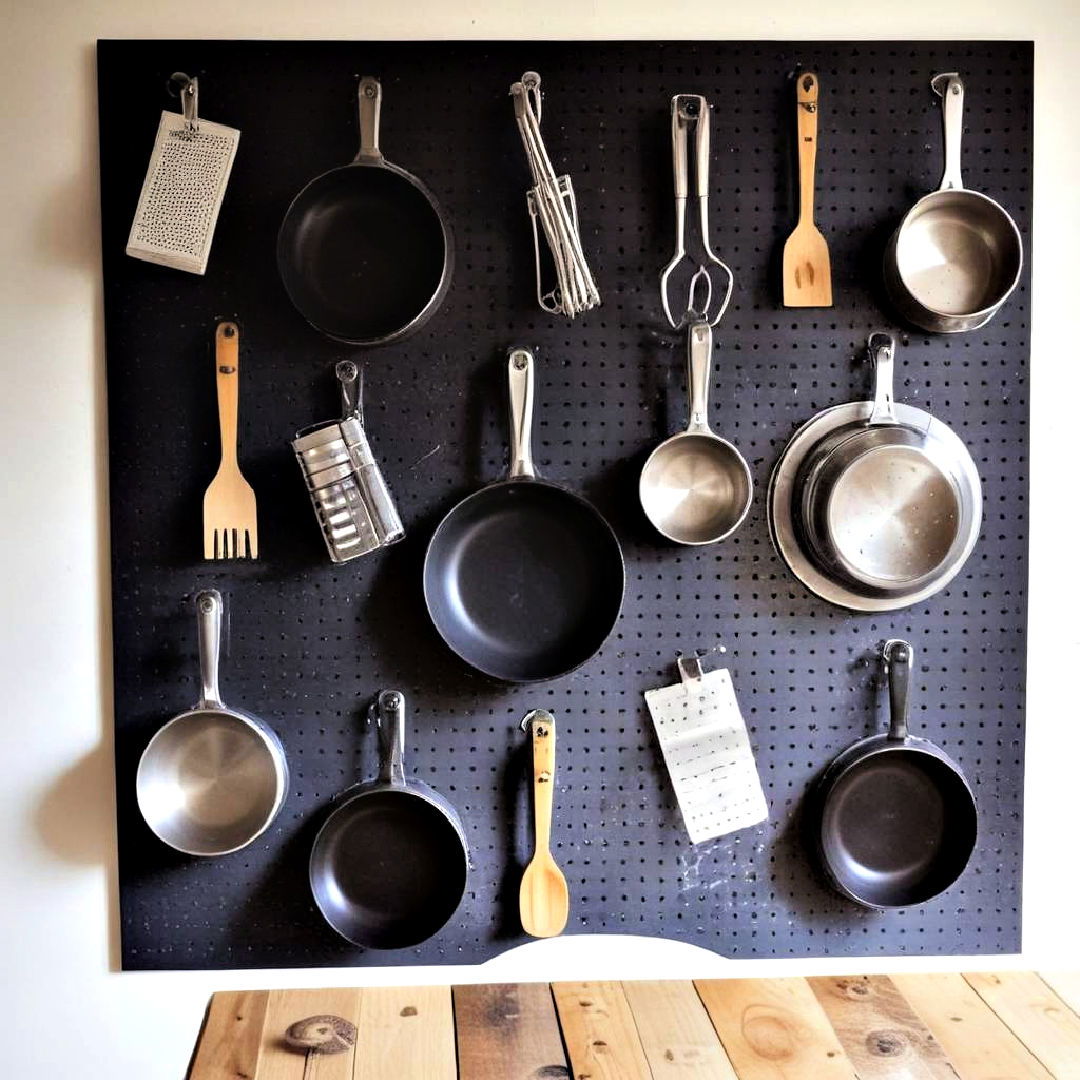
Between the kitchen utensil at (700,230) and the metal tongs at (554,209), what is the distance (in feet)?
0.41

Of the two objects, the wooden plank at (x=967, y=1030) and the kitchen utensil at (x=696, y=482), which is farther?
the kitchen utensil at (x=696, y=482)

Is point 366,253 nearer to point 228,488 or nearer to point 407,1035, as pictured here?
point 228,488

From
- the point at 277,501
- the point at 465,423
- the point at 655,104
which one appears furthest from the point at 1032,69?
the point at 277,501

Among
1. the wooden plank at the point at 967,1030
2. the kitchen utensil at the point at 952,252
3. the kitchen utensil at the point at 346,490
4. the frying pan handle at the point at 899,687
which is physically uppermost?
the kitchen utensil at the point at 952,252

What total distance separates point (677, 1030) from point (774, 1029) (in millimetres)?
126

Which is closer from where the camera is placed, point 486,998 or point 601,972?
point 486,998

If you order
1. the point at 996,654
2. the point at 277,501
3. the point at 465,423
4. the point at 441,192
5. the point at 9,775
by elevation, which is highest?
the point at 441,192

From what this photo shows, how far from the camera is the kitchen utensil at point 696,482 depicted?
4.74ft

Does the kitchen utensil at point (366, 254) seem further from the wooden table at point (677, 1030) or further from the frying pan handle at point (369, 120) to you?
the wooden table at point (677, 1030)

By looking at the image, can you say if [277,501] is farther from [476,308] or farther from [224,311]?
[476,308]

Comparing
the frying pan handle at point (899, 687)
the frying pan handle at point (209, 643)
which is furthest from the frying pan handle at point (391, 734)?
the frying pan handle at point (899, 687)

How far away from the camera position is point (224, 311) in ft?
4.78

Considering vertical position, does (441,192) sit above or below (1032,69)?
below

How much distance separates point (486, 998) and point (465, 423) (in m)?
0.80
